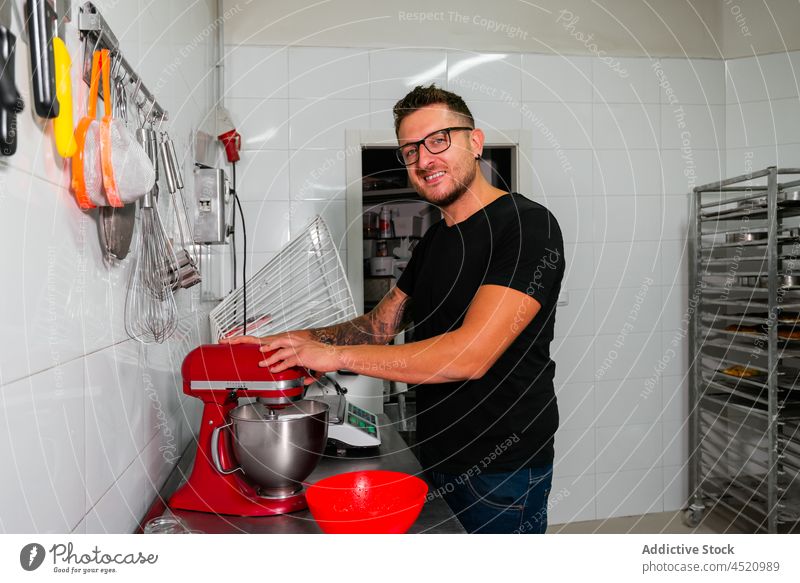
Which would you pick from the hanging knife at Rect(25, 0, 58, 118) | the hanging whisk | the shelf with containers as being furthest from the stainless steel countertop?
the shelf with containers

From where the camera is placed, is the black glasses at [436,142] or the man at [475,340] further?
the black glasses at [436,142]

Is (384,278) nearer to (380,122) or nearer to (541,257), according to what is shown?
(380,122)

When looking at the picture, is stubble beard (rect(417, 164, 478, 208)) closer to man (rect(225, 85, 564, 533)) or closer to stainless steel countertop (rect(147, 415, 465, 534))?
man (rect(225, 85, 564, 533))

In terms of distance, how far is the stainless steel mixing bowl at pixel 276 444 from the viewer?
2.84 ft

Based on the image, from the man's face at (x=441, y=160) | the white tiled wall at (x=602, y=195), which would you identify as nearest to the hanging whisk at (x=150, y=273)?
the man's face at (x=441, y=160)

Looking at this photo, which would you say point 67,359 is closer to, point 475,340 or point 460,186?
point 475,340

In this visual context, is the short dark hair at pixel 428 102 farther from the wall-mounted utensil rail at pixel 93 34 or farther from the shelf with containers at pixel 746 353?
the shelf with containers at pixel 746 353

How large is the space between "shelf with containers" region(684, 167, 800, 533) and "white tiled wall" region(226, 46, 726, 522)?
79mm

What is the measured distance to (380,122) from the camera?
2.17 metres

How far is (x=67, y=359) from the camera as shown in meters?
0.62

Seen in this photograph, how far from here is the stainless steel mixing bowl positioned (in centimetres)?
86

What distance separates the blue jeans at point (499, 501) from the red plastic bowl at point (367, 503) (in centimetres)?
36
